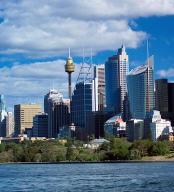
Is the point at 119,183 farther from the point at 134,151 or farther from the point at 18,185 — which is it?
the point at 134,151

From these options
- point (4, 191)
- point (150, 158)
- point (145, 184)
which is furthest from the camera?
point (150, 158)

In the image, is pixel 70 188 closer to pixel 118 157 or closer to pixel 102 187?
pixel 102 187

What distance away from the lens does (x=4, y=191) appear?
7450cm

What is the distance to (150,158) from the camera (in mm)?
195875

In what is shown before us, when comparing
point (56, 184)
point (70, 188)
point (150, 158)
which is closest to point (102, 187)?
point (70, 188)

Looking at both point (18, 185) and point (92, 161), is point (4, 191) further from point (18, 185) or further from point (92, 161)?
point (92, 161)

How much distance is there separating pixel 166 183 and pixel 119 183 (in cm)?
585

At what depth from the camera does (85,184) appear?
82.1m

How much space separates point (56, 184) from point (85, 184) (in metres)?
3.85

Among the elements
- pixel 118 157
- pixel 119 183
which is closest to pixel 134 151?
pixel 118 157

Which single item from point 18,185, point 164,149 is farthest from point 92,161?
point 18,185

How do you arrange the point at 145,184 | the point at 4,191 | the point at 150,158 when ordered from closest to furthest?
the point at 4,191 → the point at 145,184 → the point at 150,158

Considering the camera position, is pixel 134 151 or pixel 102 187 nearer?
pixel 102 187

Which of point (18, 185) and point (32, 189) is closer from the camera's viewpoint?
point (32, 189)
